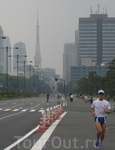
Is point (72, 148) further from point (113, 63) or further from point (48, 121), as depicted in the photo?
point (113, 63)

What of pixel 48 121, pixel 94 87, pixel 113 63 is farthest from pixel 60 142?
pixel 94 87

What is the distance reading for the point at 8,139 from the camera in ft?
61.2

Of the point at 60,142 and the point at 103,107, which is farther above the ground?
the point at 103,107

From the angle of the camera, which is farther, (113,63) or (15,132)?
(113,63)

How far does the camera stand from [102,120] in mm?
15859

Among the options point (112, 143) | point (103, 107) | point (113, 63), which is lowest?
point (112, 143)

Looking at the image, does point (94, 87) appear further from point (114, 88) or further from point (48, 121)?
point (48, 121)

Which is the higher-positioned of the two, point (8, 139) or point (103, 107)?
point (103, 107)

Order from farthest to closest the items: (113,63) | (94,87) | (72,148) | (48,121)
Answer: (94,87) → (113,63) → (48,121) → (72,148)

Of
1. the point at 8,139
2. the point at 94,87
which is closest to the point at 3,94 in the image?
the point at 94,87

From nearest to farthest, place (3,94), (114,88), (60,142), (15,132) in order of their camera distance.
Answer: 1. (60,142)
2. (15,132)
3. (114,88)
4. (3,94)

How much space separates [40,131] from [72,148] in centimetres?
667

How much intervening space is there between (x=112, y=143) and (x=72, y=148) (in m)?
2.50

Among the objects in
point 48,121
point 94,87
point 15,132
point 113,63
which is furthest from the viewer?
point 94,87
